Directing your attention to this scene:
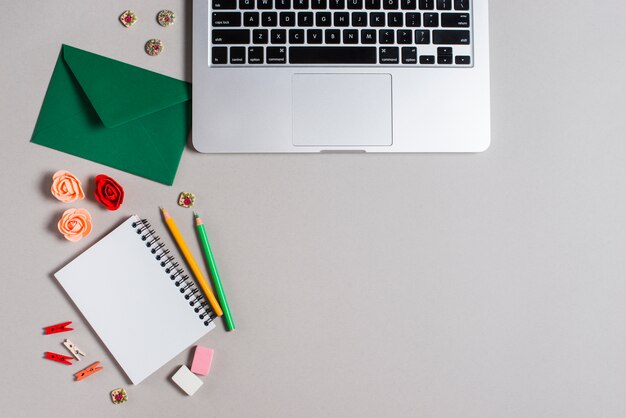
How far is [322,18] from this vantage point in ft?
2.43

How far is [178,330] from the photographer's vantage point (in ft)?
2.45

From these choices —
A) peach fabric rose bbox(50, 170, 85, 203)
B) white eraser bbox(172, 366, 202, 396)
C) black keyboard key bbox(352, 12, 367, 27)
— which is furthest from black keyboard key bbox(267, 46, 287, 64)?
white eraser bbox(172, 366, 202, 396)

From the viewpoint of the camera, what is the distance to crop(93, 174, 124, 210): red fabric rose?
74cm

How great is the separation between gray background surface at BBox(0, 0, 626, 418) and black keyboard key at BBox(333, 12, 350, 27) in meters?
0.18

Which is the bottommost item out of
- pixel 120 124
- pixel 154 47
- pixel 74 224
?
pixel 74 224

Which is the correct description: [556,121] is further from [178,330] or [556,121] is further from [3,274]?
[3,274]

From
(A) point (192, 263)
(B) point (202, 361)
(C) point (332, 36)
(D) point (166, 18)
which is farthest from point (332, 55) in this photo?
(B) point (202, 361)

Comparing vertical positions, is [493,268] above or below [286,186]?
below

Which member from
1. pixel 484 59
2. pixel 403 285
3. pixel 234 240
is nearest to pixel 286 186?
pixel 234 240

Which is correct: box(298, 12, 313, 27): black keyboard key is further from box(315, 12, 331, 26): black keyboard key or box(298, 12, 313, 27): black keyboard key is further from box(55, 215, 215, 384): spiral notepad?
box(55, 215, 215, 384): spiral notepad

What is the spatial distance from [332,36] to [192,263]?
0.37 meters

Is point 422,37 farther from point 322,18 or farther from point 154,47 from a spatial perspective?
point 154,47

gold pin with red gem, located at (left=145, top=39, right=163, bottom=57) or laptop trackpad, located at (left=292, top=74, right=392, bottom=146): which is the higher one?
gold pin with red gem, located at (left=145, top=39, right=163, bottom=57)

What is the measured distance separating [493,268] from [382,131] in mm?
250
